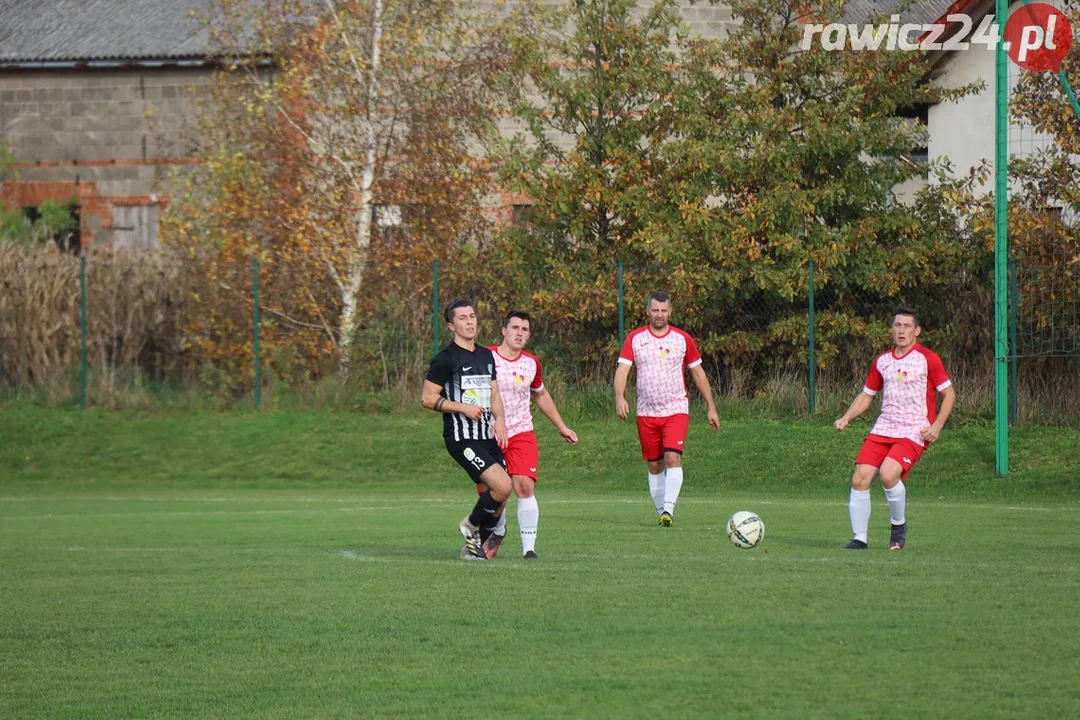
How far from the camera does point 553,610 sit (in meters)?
8.76

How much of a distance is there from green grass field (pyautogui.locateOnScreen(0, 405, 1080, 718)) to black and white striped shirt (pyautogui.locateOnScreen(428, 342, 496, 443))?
94 centimetres

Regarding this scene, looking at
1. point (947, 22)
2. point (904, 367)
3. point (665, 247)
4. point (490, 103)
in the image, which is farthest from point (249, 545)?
point (947, 22)

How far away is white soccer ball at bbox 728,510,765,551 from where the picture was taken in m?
11.6

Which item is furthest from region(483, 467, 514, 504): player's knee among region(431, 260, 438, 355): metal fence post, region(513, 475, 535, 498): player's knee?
region(431, 260, 438, 355): metal fence post

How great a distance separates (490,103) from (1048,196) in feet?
32.8

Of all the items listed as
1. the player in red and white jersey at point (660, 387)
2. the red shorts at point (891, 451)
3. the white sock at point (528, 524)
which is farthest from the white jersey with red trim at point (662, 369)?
the white sock at point (528, 524)

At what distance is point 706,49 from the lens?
25.0 meters

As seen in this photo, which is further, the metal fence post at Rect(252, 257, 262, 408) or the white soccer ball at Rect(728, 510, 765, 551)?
the metal fence post at Rect(252, 257, 262, 408)

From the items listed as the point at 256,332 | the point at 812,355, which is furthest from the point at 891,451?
the point at 256,332

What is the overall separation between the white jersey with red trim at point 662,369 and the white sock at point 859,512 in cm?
333

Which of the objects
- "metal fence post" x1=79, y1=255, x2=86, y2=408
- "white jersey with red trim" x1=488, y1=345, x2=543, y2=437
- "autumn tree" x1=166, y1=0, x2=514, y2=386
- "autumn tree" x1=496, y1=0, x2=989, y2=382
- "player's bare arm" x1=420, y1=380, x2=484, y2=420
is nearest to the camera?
"player's bare arm" x1=420, y1=380, x2=484, y2=420

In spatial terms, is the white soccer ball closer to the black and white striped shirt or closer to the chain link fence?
the black and white striped shirt

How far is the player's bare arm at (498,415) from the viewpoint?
36.8 ft

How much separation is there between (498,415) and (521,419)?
1.11 metres
